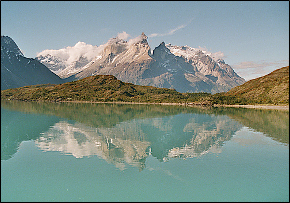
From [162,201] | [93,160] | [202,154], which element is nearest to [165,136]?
[202,154]

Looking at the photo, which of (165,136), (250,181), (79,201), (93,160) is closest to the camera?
(79,201)

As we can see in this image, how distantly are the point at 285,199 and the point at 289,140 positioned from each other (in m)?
38.6

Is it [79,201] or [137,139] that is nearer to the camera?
[79,201]

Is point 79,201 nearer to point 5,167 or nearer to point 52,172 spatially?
point 52,172

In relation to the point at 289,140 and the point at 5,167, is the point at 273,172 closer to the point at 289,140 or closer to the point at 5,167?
the point at 289,140

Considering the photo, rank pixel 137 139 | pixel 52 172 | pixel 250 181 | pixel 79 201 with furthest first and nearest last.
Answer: pixel 137 139, pixel 52 172, pixel 250 181, pixel 79 201

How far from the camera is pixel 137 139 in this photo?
6009cm

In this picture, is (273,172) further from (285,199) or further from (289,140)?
(289,140)

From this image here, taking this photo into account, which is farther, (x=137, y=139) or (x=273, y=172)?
(x=137, y=139)

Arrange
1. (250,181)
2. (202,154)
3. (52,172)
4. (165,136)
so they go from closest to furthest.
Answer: (250,181)
(52,172)
(202,154)
(165,136)

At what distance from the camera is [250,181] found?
102ft

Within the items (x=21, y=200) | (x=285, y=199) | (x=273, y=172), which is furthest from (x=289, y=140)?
(x=21, y=200)

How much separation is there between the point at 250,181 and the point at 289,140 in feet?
116

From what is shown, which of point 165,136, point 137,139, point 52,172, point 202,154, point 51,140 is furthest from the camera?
point 165,136
